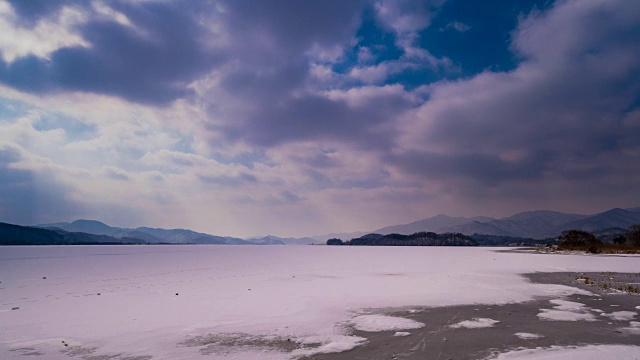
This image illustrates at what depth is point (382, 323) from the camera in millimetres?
12398

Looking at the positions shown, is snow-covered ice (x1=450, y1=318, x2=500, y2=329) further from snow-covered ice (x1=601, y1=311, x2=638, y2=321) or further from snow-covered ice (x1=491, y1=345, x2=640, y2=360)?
snow-covered ice (x1=601, y1=311, x2=638, y2=321)

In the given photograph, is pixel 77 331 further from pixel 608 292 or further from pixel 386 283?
pixel 608 292

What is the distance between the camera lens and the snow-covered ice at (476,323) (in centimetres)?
1179

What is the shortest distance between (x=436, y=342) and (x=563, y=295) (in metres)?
12.9

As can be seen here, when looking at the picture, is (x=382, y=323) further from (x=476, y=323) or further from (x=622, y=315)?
(x=622, y=315)

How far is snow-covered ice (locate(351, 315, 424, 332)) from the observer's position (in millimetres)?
11727

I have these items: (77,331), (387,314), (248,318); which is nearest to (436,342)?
(387,314)

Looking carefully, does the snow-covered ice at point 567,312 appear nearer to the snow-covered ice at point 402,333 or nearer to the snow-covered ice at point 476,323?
the snow-covered ice at point 476,323

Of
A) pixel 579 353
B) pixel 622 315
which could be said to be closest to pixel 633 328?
pixel 622 315

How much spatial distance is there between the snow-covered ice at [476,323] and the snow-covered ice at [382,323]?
1337 millimetres

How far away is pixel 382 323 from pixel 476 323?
3372 mm

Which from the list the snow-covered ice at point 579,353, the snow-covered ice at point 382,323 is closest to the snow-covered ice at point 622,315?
the snow-covered ice at point 579,353

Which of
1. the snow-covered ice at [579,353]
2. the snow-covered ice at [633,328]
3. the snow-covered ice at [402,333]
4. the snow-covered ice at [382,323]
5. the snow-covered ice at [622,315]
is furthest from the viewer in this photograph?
the snow-covered ice at [622,315]

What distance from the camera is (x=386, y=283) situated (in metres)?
24.6
